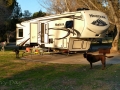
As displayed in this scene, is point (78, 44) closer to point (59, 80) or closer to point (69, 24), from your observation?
point (69, 24)

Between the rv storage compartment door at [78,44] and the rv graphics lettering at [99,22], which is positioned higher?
the rv graphics lettering at [99,22]

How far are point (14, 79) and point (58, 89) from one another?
2.28 meters

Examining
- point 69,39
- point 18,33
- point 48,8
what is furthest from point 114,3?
point 48,8

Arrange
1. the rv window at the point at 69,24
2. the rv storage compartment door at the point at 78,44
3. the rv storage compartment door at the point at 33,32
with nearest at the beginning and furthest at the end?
the rv window at the point at 69,24, the rv storage compartment door at the point at 78,44, the rv storage compartment door at the point at 33,32

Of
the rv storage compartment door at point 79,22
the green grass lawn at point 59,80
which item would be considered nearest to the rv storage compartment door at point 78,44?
the rv storage compartment door at point 79,22

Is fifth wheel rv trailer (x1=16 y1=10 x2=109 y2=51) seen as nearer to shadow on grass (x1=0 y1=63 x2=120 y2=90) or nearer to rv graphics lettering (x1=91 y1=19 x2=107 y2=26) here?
rv graphics lettering (x1=91 y1=19 x2=107 y2=26)

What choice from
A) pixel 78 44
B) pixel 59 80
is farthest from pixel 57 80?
pixel 78 44

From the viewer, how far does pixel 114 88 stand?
755cm

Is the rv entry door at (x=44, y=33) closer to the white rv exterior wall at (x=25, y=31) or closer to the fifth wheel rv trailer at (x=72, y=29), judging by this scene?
the fifth wheel rv trailer at (x=72, y=29)

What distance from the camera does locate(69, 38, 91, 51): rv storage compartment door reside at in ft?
56.7

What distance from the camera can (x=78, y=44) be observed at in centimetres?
1759

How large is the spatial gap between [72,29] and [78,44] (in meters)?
1.35

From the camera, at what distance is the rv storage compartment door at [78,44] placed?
56.7 feet

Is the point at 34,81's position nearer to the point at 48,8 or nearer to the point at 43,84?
the point at 43,84
